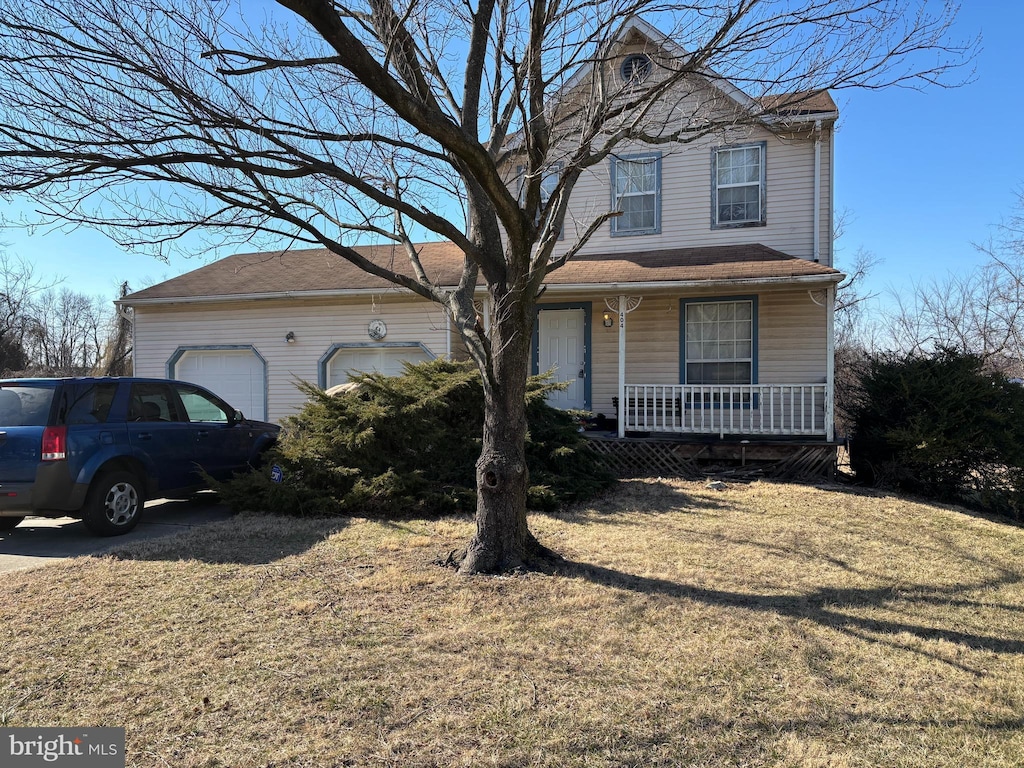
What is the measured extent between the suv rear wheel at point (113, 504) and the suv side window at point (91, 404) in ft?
1.89

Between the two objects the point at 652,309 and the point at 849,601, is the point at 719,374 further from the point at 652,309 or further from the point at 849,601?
the point at 849,601

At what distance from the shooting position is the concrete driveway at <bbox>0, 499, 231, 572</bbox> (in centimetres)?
589

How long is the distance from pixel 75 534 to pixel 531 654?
5578 mm

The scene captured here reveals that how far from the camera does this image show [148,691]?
3.16 meters

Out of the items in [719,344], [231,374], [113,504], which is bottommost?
[113,504]

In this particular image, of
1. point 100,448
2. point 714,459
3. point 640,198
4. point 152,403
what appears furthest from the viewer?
point 640,198

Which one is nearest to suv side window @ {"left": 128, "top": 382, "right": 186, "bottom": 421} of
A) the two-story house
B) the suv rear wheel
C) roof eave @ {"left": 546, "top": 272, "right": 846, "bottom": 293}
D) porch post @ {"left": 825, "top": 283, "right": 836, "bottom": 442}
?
the suv rear wheel

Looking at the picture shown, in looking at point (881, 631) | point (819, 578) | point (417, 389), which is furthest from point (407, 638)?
point (417, 389)

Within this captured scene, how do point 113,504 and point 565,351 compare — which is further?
point 565,351

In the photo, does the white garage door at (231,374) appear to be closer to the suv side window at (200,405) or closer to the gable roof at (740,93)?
the suv side window at (200,405)

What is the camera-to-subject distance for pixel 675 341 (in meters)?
12.0

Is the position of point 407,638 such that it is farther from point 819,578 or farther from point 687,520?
point 687,520

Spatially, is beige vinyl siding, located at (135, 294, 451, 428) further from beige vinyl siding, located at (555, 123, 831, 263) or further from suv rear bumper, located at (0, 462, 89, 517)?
suv rear bumper, located at (0, 462, 89, 517)

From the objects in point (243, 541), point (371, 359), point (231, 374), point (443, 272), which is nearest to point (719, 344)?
point (443, 272)
